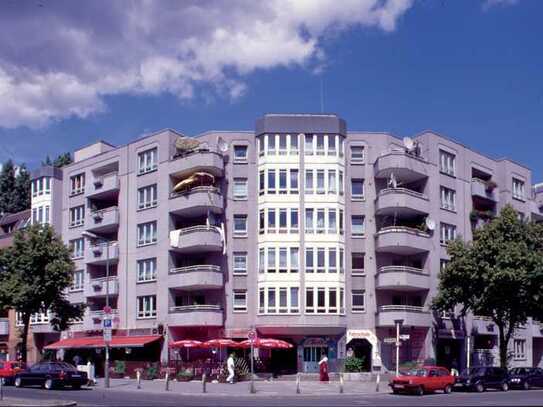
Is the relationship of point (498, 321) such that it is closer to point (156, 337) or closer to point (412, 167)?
point (412, 167)

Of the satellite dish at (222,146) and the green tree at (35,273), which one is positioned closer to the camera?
the green tree at (35,273)

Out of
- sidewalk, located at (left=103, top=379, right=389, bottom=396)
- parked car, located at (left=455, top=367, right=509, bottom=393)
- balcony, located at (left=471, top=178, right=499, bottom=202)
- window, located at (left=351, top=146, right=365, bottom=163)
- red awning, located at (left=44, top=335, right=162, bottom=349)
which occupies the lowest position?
sidewalk, located at (left=103, top=379, right=389, bottom=396)

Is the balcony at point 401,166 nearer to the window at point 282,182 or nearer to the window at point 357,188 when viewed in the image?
the window at point 357,188

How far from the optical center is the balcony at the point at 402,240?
58312 millimetres

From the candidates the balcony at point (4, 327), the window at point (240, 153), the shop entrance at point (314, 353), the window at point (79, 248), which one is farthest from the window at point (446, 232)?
the balcony at point (4, 327)

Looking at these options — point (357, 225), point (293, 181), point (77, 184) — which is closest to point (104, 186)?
point (77, 184)

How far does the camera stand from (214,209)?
59.1 meters

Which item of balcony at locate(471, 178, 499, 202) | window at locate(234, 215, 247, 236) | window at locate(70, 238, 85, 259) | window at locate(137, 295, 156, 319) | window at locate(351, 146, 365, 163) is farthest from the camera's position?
window at locate(70, 238, 85, 259)

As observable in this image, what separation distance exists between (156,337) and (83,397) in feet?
76.6

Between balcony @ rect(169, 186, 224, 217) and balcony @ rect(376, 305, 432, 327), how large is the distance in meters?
14.8

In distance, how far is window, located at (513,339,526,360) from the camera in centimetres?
6950

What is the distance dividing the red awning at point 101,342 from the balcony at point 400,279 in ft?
58.2

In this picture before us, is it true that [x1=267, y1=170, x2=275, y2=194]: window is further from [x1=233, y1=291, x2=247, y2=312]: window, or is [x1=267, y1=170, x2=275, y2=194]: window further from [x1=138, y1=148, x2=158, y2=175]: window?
[x1=138, y1=148, x2=158, y2=175]: window

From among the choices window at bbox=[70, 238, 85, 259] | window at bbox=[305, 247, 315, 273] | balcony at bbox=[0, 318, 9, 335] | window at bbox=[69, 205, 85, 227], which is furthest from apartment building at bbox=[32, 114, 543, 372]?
balcony at bbox=[0, 318, 9, 335]
